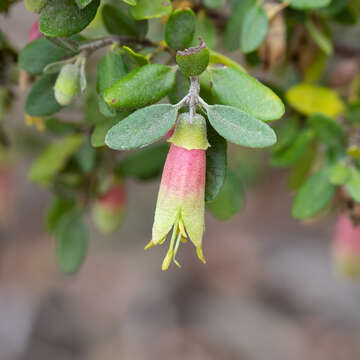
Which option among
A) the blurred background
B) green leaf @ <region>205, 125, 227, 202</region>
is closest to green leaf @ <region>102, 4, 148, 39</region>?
green leaf @ <region>205, 125, 227, 202</region>

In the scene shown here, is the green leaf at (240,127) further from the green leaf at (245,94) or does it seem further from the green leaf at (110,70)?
the green leaf at (110,70)

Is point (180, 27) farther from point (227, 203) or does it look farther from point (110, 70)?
point (227, 203)

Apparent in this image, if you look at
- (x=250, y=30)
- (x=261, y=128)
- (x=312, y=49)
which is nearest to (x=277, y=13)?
(x=250, y=30)

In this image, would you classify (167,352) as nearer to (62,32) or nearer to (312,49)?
(312,49)

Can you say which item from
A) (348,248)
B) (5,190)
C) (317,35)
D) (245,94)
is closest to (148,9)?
(245,94)

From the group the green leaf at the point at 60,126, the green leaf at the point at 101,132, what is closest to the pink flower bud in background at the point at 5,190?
the green leaf at the point at 60,126

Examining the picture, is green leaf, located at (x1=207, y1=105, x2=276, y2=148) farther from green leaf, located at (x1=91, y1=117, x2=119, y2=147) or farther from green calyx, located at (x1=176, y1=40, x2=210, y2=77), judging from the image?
green leaf, located at (x1=91, y1=117, x2=119, y2=147)
